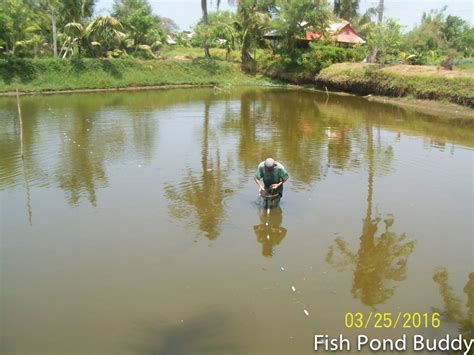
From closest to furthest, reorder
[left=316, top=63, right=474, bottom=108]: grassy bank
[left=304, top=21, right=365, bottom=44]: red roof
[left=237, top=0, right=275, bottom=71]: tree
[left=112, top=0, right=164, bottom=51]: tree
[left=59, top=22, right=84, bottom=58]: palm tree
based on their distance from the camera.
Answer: [left=316, top=63, right=474, bottom=108]: grassy bank → [left=59, top=22, right=84, bottom=58]: palm tree → [left=112, top=0, right=164, bottom=51]: tree → [left=304, top=21, right=365, bottom=44]: red roof → [left=237, top=0, right=275, bottom=71]: tree

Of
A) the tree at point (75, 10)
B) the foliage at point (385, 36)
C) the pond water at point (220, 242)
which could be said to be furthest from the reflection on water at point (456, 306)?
the tree at point (75, 10)

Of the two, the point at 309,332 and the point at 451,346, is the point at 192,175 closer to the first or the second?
the point at 309,332

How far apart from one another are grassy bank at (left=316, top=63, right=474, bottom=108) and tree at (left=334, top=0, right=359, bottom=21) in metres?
19.7

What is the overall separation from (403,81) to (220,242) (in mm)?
23655

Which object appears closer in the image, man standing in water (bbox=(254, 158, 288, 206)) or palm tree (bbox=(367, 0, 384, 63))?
man standing in water (bbox=(254, 158, 288, 206))

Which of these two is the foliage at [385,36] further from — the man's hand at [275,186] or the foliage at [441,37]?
the man's hand at [275,186]

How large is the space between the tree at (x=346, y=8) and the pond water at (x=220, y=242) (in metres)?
38.3

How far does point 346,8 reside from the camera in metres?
51.0

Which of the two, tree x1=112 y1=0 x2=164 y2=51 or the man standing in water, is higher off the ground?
tree x1=112 y1=0 x2=164 y2=51

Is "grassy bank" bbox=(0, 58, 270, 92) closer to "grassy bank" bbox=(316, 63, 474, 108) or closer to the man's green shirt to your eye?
"grassy bank" bbox=(316, 63, 474, 108)

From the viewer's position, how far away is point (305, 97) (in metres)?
31.4

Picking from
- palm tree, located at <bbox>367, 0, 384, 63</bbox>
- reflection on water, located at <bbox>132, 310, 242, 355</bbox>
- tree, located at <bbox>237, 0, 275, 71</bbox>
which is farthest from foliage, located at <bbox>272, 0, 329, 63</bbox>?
reflection on water, located at <bbox>132, 310, 242, 355</bbox>

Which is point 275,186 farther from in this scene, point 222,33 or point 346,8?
point 346,8
